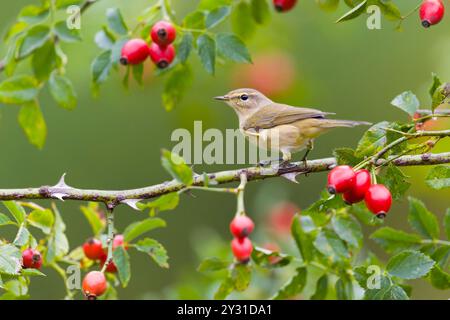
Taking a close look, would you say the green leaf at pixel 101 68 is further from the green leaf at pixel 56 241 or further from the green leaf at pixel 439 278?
the green leaf at pixel 439 278

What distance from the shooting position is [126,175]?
832 centimetres

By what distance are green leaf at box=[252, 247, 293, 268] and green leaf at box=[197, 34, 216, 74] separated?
866 millimetres

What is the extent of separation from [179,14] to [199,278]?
1897 millimetres

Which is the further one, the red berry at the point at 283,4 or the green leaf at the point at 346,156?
the red berry at the point at 283,4

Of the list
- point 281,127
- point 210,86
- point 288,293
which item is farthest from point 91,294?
point 210,86

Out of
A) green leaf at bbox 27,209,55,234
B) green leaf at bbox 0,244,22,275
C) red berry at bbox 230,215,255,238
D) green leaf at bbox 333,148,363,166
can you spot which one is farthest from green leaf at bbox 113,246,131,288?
green leaf at bbox 333,148,363,166

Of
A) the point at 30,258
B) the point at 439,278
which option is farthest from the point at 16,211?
the point at 439,278

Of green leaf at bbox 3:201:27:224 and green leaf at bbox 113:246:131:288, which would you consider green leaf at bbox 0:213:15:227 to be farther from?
green leaf at bbox 113:246:131:288

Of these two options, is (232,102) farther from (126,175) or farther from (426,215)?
(126,175)

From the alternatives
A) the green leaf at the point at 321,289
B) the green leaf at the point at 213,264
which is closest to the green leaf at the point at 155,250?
the green leaf at the point at 213,264

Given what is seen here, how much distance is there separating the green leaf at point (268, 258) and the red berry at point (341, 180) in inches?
32.5

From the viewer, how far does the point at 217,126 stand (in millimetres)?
6270

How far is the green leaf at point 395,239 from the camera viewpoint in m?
3.51

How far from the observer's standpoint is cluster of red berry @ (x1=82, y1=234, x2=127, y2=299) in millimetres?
2943
